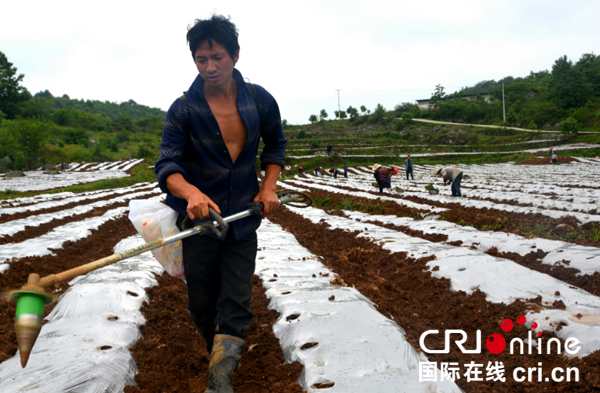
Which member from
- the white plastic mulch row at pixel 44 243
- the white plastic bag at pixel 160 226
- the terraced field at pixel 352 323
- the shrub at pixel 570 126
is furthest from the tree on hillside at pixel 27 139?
the shrub at pixel 570 126

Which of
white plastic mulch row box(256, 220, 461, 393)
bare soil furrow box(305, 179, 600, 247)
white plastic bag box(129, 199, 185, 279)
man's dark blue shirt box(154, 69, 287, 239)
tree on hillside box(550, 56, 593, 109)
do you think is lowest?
bare soil furrow box(305, 179, 600, 247)

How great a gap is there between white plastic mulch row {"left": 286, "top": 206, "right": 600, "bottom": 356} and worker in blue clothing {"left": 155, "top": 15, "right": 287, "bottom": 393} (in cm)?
196

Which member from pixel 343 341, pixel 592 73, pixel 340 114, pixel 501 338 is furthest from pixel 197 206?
pixel 340 114

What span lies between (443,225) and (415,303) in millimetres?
2910

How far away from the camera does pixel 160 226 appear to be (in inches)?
76.0

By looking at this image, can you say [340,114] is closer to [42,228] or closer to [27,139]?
[27,139]

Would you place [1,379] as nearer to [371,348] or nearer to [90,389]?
[90,389]

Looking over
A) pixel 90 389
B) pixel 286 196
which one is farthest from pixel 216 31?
pixel 90 389

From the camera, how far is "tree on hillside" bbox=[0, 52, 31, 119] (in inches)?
1791

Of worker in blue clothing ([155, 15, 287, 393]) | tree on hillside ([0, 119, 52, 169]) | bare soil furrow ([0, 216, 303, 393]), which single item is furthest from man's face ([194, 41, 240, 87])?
tree on hillside ([0, 119, 52, 169])

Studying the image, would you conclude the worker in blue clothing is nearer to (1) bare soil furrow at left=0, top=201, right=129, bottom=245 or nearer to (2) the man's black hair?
(2) the man's black hair

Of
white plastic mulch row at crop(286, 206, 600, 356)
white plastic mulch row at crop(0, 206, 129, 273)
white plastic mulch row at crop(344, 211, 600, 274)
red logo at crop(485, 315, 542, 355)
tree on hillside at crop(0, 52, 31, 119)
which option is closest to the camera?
white plastic mulch row at crop(286, 206, 600, 356)

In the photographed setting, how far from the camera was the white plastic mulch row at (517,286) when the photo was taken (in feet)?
7.77

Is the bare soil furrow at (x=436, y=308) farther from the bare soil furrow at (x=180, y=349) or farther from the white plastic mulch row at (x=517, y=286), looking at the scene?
the bare soil furrow at (x=180, y=349)
